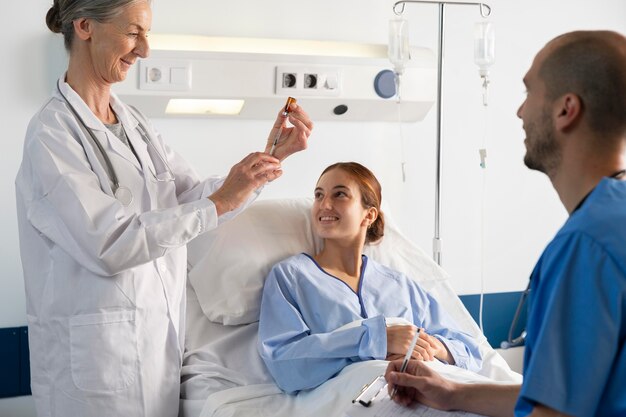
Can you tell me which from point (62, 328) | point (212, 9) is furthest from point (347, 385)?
point (212, 9)

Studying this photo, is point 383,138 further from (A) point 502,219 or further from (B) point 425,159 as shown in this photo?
(A) point 502,219

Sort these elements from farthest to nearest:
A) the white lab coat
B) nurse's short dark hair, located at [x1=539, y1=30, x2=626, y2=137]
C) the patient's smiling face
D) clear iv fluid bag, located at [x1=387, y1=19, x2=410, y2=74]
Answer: clear iv fluid bag, located at [x1=387, y1=19, x2=410, y2=74]
the patient's smiling face
the white lab coat
nurse's short dark hair, located at [x1=539, y1=30, x2=626, y2=137]

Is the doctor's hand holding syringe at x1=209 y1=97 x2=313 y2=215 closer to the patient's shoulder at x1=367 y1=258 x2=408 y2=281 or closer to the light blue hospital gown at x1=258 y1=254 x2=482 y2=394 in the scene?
the light blue hospital gown at x1=258 y1=254 x2=482 y2=394

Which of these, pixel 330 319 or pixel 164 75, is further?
pixel 164 75

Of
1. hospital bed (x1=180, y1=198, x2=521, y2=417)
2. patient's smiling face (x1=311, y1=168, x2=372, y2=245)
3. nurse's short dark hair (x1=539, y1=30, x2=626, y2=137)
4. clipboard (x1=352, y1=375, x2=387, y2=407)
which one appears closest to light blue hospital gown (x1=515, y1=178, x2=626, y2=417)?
nurse's short dark hair (x1=539, y1=30, x2=626, y2=137)

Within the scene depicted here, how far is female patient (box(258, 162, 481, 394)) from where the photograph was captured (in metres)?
2.30

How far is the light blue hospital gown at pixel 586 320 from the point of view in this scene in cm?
124

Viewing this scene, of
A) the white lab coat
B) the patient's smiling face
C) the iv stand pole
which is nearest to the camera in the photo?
the white lab coat

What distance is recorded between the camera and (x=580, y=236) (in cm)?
127

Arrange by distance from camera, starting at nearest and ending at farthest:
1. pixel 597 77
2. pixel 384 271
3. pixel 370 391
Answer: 1. pixel 597 77
2. pixel 370 391
3. pixel 384 271

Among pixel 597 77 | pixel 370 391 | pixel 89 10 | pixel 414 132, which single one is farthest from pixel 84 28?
pixel 414 132

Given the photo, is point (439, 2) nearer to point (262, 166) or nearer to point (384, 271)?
point (384, 271)

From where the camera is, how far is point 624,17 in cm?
369

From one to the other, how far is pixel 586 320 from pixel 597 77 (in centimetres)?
41
